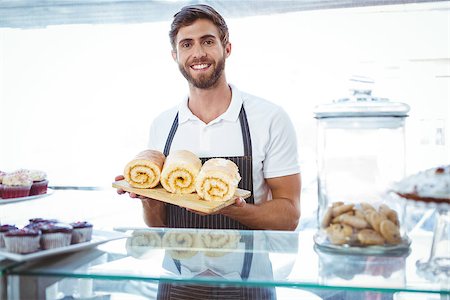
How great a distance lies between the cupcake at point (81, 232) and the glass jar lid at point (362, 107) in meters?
0.71

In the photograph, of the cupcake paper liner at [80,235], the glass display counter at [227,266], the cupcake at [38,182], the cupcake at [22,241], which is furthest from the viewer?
the cupcake at [38,182]

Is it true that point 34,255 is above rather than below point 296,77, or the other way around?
below

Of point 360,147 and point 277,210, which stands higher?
point 360,147

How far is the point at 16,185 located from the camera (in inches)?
87.2

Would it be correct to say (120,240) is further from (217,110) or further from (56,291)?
(217,110)

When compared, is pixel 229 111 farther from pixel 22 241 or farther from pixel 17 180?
pixel 22 241

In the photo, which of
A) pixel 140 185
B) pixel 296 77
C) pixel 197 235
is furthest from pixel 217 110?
pixel 296 77

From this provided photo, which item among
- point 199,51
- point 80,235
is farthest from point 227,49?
point 80,235

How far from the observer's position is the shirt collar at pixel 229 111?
276cm

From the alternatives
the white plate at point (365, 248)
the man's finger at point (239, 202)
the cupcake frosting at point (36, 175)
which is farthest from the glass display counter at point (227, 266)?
the cupcake frosting at point (36, 175)

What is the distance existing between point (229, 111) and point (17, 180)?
3.57ft

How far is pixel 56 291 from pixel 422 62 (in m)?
4.02

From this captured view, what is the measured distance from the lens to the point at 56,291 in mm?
1378

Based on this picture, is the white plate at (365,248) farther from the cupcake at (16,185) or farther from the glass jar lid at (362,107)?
the cupcake at (16,185)
